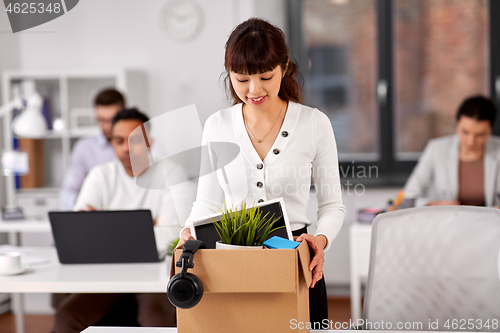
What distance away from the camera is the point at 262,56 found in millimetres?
1150

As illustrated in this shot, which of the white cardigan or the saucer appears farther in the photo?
the saucer

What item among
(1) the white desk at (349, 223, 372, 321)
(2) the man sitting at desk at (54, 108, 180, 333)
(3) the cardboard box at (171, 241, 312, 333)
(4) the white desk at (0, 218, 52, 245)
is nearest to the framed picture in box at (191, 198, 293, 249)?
(3) the cardboard box at (171, 241, 312, 333)

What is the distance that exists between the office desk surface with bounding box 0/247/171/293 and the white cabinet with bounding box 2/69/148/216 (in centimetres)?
186

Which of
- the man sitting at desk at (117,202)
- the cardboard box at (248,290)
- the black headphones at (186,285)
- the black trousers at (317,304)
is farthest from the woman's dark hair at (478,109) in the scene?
the black headphones at (186,285)

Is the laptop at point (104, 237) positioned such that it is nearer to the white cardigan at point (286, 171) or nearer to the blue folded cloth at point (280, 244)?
the white cardigan at point (286, 171)

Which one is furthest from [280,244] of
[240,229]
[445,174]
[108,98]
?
[108,98]

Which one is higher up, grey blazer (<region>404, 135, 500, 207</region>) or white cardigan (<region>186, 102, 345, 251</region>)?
white cardigan (<region>186, 102, 345, 251</region>)

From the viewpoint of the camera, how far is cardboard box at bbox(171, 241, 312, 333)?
0.89m

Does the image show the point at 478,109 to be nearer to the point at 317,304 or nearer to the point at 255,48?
the point at 317,304

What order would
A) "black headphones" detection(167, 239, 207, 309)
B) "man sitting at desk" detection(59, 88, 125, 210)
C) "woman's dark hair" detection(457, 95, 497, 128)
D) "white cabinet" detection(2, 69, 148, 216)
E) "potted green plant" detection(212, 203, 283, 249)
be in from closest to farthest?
"black headphones" detection(167, 239, 207, 309) < "potted green plant" detection(212, 203, 283, 249) < "woman's dark hair" detection(457, 95, 497, 128) < "man sitting at desk" detection(59, 88, 125, 210) < "white cabinet" detection(2, 69, 148, 216)

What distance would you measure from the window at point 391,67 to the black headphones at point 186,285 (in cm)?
283

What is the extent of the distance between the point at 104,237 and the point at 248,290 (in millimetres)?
921

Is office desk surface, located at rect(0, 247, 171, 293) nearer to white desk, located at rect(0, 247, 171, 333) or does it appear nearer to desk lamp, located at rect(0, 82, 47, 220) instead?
white desk, located at rect(0, 247, 171, 333)

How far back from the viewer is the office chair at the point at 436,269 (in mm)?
1350
